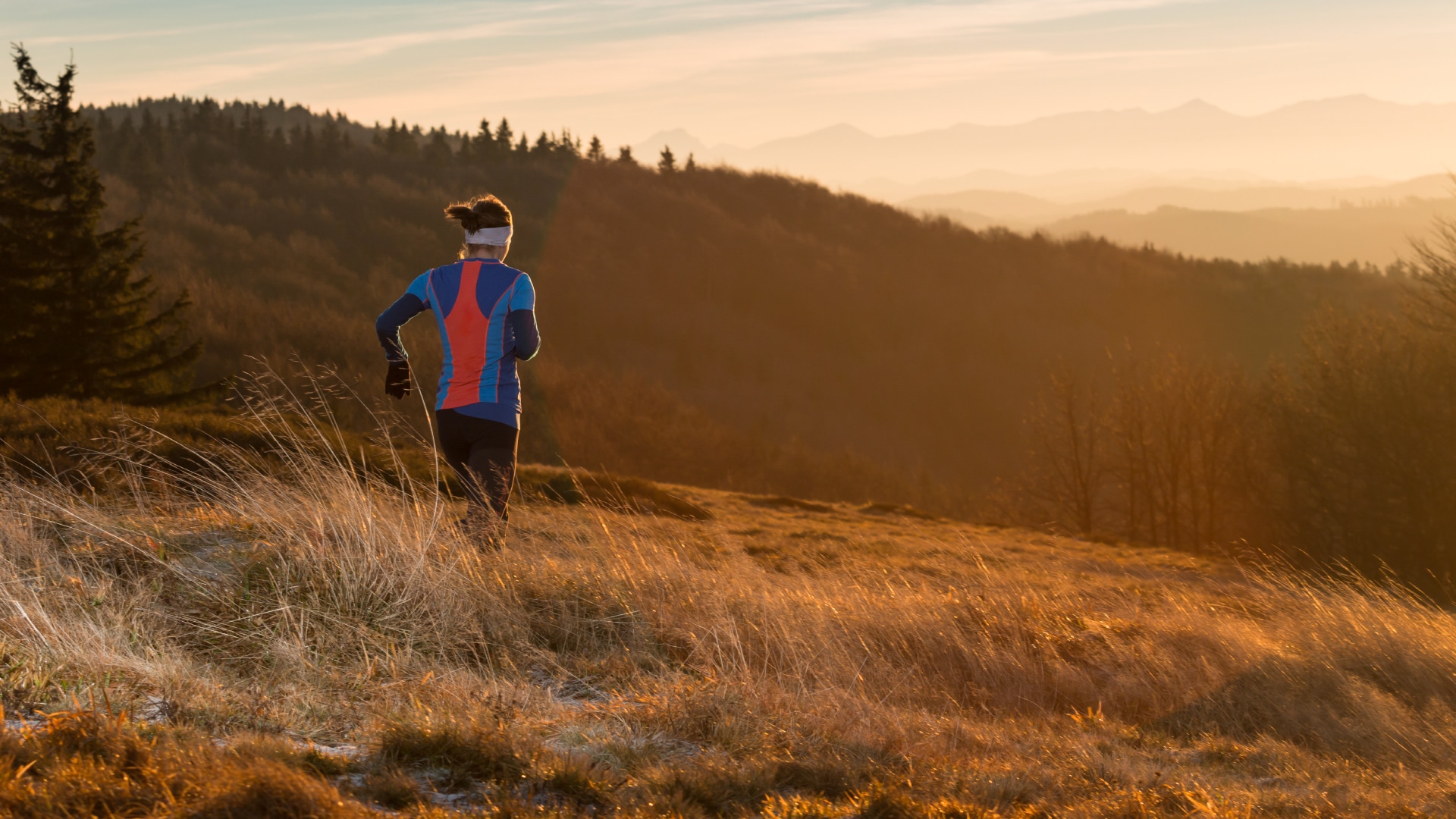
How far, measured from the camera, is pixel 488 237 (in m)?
4.95

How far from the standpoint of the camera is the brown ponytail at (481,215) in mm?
4898

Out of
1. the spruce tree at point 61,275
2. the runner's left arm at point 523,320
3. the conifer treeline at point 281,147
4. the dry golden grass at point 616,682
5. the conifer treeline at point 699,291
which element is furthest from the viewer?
the conifer treeline at point 281,147

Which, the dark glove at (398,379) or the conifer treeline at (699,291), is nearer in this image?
the dark glove at (398,379)

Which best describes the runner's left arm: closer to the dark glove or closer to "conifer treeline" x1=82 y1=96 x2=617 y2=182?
the dark glove

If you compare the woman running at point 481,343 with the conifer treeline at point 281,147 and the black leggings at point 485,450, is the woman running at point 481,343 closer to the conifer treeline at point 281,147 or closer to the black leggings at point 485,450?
the black leggings at point 485,450

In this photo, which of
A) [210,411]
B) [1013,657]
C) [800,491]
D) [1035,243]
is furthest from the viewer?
[1035,243]

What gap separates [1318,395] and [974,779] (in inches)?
1181

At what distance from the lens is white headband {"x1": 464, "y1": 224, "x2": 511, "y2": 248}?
16.2 ft

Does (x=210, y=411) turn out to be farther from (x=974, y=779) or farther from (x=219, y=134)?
(x=219, y=134)

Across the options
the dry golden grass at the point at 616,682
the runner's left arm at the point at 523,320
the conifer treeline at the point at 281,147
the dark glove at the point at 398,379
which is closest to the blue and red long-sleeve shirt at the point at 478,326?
A: the runner's left arm at the point at 523,320

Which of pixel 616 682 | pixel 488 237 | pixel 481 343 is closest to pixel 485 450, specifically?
pixel 481 343

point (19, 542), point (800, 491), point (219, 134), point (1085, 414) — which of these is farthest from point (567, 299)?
point (19, 542)

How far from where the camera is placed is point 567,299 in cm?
5925

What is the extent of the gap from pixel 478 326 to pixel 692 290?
6329 centimetres
